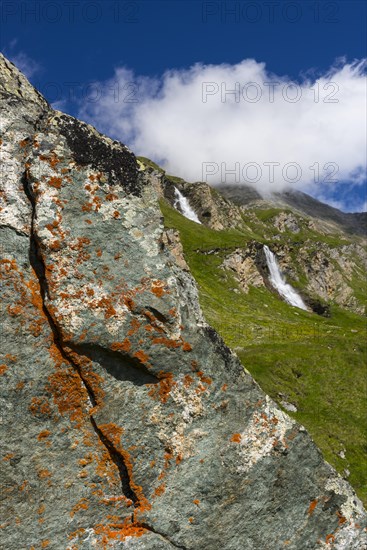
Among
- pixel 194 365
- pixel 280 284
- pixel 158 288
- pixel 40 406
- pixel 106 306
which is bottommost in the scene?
pixel 40 406

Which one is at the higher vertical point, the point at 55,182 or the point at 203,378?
the point at 55,182

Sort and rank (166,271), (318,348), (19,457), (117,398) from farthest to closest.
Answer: (318,348) → (166,271) → (117,398) → (19,457)

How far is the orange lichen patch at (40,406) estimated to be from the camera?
30.8ft

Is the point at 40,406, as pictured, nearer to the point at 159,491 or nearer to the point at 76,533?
the point at 76,533

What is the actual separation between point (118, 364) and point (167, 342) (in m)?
1.20

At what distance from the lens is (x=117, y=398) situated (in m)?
9.83

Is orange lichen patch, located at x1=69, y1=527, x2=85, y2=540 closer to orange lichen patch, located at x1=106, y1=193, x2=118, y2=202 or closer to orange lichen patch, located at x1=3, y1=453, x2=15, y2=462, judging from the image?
orange lichen patch, located at x1=3, y1=453, x2=15, y2=462

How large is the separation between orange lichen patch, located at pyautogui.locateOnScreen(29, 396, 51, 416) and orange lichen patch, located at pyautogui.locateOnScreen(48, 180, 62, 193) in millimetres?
4664

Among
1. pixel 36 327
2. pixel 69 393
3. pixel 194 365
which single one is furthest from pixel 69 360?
pixel 194 365

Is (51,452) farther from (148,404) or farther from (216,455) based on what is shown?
(216,455)

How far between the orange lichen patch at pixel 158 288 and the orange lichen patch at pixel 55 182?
3098mm

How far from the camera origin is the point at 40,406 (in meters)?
9.44

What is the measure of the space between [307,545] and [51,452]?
6.55m

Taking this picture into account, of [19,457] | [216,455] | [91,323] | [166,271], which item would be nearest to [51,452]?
[19,457]
